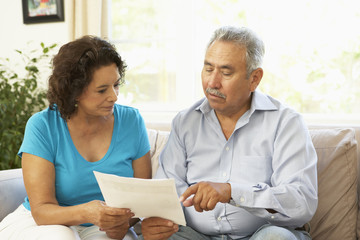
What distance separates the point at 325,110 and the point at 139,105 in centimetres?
137

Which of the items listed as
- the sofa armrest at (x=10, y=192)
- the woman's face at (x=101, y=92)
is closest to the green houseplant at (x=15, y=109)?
the sofa armrest at (x=10, y=192)

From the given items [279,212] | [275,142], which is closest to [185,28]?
[275,142]

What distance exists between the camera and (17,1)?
10.7 ft

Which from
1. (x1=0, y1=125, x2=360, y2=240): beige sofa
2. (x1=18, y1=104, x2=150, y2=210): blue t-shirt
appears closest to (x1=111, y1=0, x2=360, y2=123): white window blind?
(x1=0, y1=125, x2=360, y2=240): beige sofa

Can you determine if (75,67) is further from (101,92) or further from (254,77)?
(254,77)

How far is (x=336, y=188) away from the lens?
1.82 meters

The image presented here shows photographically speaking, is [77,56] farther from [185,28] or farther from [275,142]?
[185,28]

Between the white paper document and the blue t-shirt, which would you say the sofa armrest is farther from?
the white paper document

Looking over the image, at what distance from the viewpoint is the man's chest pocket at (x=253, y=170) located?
1.64m

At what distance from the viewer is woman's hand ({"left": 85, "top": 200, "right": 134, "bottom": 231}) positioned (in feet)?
4.62

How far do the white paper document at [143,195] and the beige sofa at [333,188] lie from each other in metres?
0.66

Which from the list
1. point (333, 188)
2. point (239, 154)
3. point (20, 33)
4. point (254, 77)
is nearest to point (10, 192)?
point (239, 154)

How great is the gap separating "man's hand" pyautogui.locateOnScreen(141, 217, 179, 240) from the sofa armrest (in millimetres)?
683

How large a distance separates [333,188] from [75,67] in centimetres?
122
